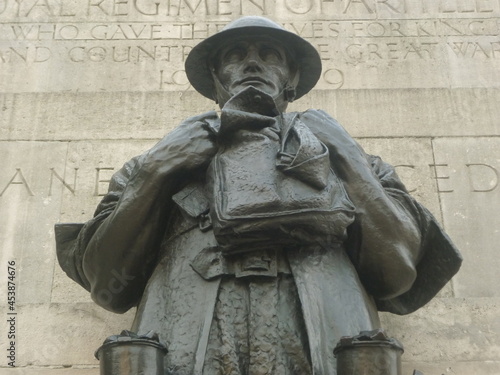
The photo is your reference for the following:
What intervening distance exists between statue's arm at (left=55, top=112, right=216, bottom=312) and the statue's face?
0.55 metres

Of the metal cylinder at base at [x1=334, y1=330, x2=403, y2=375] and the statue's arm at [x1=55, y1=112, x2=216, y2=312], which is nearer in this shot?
the metal cylinder at base at [x1=334, y1=330, x2=403, y2=375]

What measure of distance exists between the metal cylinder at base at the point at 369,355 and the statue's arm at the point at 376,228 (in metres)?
0.86

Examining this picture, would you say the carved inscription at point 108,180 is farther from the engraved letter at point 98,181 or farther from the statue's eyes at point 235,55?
the statue's eyes at point 235,55

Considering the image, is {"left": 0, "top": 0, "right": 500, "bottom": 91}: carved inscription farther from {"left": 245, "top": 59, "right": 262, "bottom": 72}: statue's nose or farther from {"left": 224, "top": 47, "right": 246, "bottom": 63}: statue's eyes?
{"left": 245, "top": 59, "right": 262, "bottom": 72}: statue's nose

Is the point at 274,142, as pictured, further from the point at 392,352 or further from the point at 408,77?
the point at 408,77

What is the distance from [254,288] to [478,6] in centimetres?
478

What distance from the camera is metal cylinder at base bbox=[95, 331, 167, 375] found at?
394 centimetres

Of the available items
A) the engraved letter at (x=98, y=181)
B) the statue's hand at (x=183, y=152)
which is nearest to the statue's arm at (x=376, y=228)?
the statue's hand at (x=183, y=152)

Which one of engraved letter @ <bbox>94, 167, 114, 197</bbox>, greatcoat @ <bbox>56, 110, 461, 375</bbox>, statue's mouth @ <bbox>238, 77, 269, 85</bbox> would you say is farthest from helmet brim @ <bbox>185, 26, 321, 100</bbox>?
engraved letter @ <bbox>94, 167, 114, 197</bbox>

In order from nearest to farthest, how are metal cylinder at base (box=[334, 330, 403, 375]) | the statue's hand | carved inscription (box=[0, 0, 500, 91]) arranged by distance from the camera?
metal cylinder at base (box=[334, 330, 403, 375]), the statue's hand, carved inscription (box=[0, 0, 500, 91])

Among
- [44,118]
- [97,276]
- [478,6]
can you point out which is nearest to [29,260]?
[44,118]

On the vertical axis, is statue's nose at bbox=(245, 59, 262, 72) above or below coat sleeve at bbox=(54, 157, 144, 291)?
above

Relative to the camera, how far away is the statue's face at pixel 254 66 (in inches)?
214

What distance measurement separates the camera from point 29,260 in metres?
6.64
